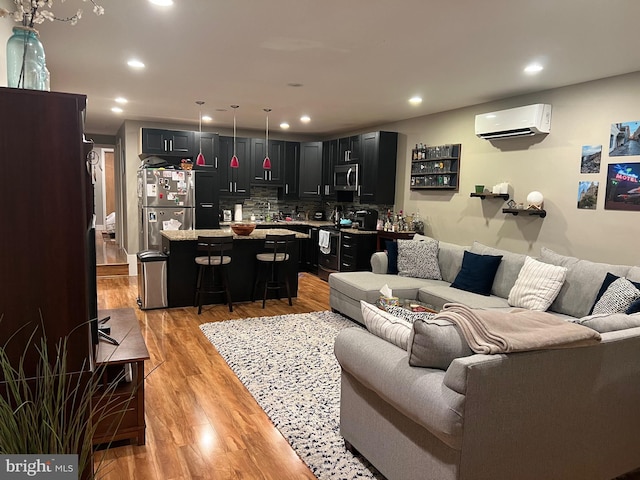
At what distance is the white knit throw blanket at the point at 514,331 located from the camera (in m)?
1.79

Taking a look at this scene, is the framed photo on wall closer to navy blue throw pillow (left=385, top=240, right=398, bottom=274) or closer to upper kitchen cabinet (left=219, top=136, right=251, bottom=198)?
navy blue throw pillow (left=385, top=240, right=398, bottom=274)

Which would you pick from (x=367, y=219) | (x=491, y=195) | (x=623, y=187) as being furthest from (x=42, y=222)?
(x=367, y=219)

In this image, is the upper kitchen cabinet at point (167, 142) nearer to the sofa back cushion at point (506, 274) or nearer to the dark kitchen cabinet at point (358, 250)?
the dark kitchen cabinet at point (358, 250)

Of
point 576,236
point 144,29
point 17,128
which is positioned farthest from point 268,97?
point 17,128

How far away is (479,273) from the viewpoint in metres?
4.41

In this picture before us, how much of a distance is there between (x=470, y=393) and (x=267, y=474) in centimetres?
123

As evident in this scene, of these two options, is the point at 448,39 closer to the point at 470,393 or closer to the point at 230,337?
the point at 470,393

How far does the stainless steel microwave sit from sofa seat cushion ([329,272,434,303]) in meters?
2.68

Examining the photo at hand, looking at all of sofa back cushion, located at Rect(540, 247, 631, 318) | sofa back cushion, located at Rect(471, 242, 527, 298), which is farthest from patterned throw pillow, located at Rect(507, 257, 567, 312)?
sofa back cushion, located at Rect(471, 242, 527, 298)

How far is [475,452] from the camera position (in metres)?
1.74

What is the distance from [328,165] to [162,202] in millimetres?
3117

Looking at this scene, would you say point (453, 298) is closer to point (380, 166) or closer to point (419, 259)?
point (419, 259)

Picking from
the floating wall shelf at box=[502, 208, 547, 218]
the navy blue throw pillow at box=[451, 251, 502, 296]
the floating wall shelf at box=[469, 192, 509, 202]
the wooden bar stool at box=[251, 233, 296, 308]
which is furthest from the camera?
the wooden bar stool at box=[251, 233, 296, 308]

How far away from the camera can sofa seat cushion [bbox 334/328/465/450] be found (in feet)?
5.55
